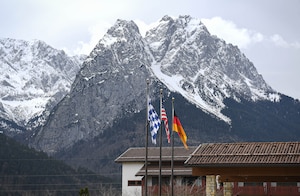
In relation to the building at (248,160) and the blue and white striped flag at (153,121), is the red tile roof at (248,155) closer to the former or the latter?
the building at (248,160)

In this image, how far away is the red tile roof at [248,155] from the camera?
134ft

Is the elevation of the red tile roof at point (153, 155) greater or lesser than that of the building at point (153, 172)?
greater

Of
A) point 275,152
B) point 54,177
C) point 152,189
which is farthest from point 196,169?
point 54,177

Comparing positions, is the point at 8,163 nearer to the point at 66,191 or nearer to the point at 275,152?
the point at 66,191

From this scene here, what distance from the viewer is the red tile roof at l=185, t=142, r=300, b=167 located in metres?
40.8

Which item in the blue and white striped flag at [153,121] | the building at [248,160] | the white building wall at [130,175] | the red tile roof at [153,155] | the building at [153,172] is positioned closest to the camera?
the building at [248,160]

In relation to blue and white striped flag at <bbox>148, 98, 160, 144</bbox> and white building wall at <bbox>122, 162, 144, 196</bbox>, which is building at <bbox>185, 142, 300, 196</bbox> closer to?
blue and white striped flag at <bbox>148, 98, 160, 144</bbox>

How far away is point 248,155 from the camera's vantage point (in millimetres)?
42031

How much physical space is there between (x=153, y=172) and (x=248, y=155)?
47.5 meters

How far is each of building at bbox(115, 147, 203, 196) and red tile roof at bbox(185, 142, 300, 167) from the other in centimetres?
3737

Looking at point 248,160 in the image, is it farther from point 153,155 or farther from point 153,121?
point 153,155

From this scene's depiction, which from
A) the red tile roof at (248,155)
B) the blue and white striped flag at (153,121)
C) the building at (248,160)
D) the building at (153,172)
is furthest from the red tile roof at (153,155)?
the building at (248,160)

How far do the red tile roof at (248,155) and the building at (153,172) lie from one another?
37366 millimetres

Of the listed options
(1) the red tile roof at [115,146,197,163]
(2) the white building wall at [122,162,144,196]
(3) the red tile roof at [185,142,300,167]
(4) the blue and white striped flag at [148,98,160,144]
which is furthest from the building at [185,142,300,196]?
(2) the white building wall at [122,162,144,196]
